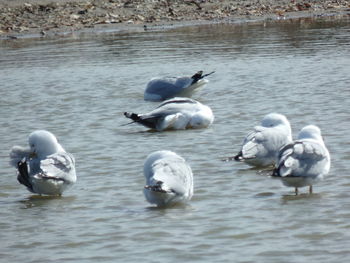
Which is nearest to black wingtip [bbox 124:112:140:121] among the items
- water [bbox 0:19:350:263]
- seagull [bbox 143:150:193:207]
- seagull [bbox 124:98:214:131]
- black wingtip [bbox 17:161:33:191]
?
seagull [bbox 124:98:214:131]

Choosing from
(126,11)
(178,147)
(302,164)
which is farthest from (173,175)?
(126,11)

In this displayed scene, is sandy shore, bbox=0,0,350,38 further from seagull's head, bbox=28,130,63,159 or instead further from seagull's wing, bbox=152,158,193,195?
seagull's wing, bbox=152,158,193,195

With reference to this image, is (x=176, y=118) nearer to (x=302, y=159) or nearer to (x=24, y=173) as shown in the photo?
(x=24, y=173)

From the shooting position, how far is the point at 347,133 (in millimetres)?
9828

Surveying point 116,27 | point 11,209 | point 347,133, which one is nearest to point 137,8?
point 116,27

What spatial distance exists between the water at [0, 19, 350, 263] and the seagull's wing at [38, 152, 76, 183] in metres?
0.24

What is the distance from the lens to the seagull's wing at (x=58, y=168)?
25.0 feet

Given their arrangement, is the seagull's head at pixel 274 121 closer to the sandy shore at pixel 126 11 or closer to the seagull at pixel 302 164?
the seagull at pixel 302 164

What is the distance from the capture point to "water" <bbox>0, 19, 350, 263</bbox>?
20.8ft

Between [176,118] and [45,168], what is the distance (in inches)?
133

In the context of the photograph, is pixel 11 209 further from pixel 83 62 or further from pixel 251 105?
pixel 83 62

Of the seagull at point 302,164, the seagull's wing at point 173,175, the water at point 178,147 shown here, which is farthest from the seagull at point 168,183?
the seagull at point 302,164

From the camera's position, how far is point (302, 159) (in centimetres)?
716

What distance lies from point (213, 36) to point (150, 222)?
15157 mm
